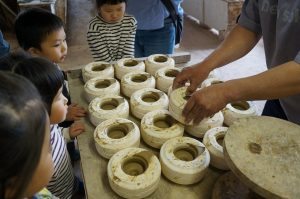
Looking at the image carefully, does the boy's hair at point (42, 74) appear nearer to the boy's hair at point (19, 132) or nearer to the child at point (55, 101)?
the child at point (55, 101)

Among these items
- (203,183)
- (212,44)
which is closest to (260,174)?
(203,183)

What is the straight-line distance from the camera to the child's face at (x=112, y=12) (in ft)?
5.15

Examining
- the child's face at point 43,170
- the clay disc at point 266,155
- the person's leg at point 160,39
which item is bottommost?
the person's leg at point 160,39

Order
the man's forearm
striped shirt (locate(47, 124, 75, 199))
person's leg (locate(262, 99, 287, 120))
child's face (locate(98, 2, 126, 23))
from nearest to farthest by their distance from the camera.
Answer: the man's forearm < striped shirt (locate(47, 124, 75, 199)) < person's leg (locate(262, 99, 287, 120)) < child's face (locate(98, 2, 126, 23))

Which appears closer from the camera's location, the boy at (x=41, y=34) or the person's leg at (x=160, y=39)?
the boy at (x=41, y=34)

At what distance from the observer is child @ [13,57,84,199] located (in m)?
0.83

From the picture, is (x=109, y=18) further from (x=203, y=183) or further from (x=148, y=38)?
(x=203, y=183)

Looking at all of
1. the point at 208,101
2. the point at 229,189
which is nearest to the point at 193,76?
the point at 208,101

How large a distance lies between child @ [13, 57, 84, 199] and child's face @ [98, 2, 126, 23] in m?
0.73

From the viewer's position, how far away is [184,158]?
95cm

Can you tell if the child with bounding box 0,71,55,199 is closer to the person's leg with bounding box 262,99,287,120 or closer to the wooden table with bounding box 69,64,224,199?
the wooden table with bounding box 69,64,224,199

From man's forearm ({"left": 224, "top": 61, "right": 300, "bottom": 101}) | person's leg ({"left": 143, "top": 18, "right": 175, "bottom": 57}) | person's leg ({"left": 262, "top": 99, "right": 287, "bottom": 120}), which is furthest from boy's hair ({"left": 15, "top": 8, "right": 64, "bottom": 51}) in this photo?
person's leg ({"left": 262, "top": 99, "right": 287, "bottom": 120})

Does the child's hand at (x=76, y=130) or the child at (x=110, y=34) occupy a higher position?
Result: the child at (x=110, y=34)

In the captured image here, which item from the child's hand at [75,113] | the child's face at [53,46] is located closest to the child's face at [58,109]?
the child's hand at [75,113]
